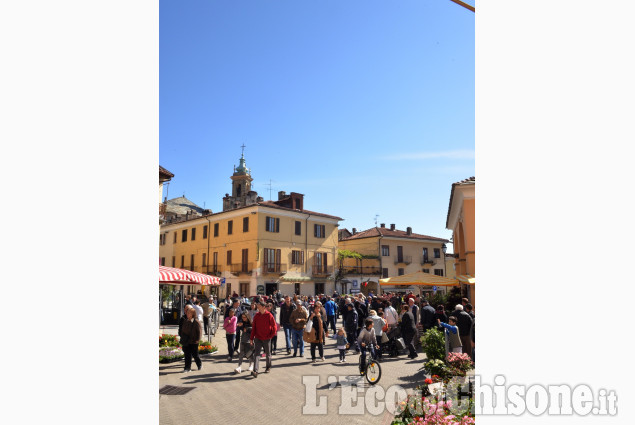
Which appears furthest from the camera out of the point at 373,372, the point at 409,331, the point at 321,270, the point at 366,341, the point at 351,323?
the point at 321,270

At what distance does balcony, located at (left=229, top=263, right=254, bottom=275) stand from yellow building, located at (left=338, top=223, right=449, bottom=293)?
1007cm

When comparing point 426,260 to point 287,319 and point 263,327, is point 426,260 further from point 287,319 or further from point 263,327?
point 263,327

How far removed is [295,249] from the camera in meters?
37.7

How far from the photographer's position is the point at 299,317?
11.8 meters

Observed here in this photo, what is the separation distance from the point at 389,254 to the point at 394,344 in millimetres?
34393

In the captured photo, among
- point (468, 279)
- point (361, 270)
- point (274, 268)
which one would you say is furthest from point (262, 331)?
point (361, 270)

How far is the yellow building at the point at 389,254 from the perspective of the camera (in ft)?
142

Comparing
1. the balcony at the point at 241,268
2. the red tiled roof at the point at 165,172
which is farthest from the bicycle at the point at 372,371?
the balcony at the point at 241,268

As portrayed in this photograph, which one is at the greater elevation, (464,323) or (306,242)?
(306,242)

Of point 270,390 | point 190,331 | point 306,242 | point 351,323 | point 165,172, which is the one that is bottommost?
point 270,390

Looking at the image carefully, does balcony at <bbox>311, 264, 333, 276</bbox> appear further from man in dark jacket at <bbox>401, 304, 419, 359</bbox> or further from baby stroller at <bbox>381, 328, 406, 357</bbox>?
man in dark jacket at <bbox>401, 304, 419, 359</bbox>

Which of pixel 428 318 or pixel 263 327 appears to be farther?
pixel 428 318
